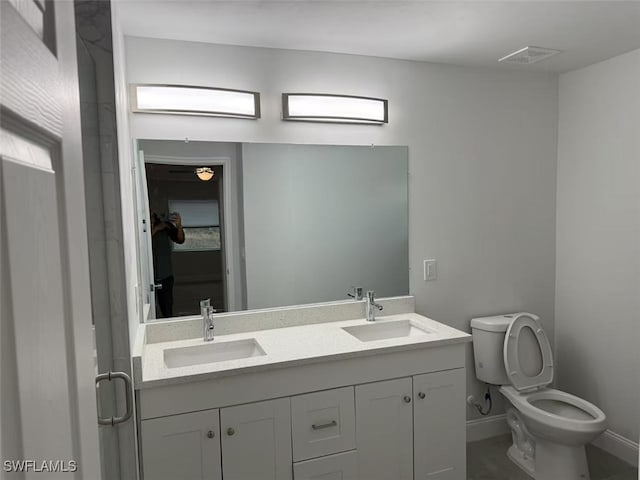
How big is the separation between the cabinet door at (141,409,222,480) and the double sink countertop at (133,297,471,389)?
172 millimetres

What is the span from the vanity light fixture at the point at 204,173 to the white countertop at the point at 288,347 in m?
0.82

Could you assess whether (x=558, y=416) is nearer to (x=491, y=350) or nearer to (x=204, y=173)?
(x=491, y=350)

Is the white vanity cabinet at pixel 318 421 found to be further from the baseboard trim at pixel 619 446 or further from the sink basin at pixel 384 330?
the baseboard trim at pixel 619 446

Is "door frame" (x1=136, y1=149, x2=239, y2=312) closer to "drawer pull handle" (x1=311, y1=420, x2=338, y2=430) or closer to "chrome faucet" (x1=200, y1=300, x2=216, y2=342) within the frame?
"chrome faucet" (x1=200, y1=300, x2=216, y2=342)

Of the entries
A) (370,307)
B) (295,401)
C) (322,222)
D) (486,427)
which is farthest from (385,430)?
(486,427)

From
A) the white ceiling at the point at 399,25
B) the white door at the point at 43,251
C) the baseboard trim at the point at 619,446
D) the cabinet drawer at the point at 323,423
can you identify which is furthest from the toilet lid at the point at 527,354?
the white door at the point at 43,251

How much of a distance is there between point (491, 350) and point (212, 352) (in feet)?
5.47

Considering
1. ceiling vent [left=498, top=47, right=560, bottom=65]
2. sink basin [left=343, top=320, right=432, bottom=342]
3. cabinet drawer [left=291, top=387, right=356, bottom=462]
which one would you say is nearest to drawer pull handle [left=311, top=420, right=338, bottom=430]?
cabinet drawer [left=291, top=387, right=356, bottom=462]

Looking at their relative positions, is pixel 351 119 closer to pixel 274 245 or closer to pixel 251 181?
pixel 251 181

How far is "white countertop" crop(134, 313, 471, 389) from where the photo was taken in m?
1.82

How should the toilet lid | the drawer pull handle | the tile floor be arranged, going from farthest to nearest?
1. the toilet lid
2. the tile floor
3. the drawer pull handle

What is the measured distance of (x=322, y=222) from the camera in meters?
2.60

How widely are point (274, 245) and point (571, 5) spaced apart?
177 cm

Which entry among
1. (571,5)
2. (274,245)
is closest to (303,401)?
(274,245)
